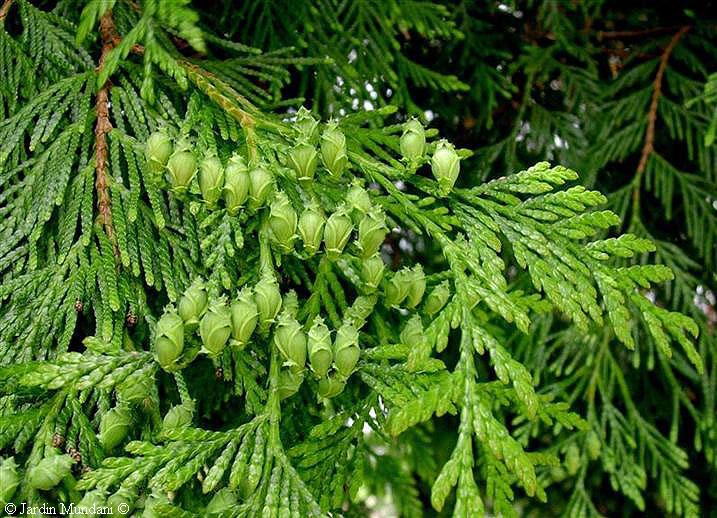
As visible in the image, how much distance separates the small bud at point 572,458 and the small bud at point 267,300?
142 centimetres

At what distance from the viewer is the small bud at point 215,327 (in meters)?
1.15

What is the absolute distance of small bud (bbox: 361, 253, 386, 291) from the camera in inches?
50.6

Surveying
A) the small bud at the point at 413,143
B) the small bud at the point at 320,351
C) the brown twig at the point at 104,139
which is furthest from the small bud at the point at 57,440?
the small bud at the point at 413,143

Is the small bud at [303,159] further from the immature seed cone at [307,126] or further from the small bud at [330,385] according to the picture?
the small bud at [330,385]

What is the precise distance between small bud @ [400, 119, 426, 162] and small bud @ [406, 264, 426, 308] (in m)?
0.20

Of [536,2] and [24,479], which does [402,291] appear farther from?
[536,2]

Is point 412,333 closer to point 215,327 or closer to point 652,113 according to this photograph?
point 215,327

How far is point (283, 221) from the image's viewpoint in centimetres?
125

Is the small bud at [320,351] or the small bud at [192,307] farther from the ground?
the small bud at [192,307]

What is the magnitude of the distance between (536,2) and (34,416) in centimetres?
220

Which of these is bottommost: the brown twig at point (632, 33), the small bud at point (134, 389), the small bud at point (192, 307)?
the small bud at point (134, 389)

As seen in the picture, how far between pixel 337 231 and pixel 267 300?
6.3 inches
